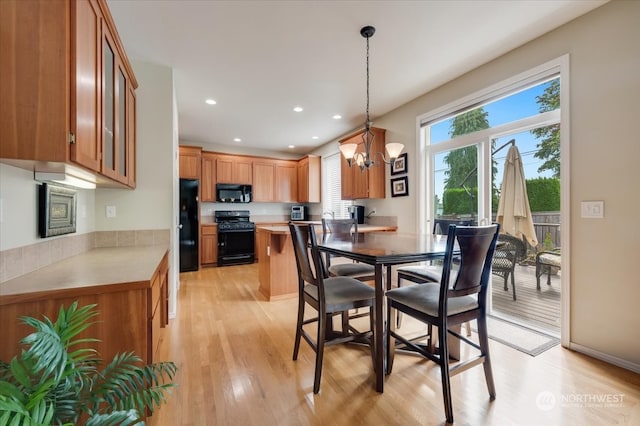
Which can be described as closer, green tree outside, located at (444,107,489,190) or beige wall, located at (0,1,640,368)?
beige wall, located at (0,1,640,368)

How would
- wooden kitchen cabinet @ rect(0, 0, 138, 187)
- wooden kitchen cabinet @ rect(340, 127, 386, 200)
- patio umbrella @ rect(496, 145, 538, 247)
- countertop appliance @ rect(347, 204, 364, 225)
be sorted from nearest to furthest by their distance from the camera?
wooden kitchen cabinet @ rect(0, 0, 138, 187) → patio umbrella @ rect(496, 145, 538, 247) → wooden kitchen cabinet @ rect(340, 127, 386, 200) → countertop appliance @ rect(347, 204, 364, 225)

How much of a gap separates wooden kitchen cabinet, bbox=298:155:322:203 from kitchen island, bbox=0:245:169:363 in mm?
4681

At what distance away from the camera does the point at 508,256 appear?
2.87 metres

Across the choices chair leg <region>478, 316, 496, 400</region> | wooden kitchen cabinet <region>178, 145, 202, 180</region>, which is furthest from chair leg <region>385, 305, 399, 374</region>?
wooden kitchen cabinet <region>178, 145, 202, 180</region>

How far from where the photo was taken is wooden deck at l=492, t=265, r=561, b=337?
2.52 meters

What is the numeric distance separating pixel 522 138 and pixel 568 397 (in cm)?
214

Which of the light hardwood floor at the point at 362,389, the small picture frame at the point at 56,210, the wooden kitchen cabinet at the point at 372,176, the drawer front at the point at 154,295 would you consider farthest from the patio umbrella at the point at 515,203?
the small picture frame at the point at 56,210

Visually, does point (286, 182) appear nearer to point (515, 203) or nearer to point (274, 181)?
point (274, 181)

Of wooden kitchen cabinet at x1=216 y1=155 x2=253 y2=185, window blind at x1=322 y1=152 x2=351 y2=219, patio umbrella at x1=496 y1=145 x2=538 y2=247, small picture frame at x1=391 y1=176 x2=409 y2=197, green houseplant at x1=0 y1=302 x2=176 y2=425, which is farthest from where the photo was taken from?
wooden kitchen cabinet at x1=216 y1=155 x2=253 y2=185

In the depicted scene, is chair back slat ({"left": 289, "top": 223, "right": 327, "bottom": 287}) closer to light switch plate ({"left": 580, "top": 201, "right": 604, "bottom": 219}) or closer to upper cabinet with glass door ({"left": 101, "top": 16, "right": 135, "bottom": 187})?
upper cabinet with glass door ({"left": 101, "top": 16, "right": 135, "bottom": 187})

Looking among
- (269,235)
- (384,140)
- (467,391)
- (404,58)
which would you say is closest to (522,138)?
(404,58)

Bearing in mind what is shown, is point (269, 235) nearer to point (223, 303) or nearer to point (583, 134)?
point (223, 303)

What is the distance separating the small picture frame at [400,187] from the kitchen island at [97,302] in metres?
3.24

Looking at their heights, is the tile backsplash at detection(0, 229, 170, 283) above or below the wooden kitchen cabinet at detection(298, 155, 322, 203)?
below
